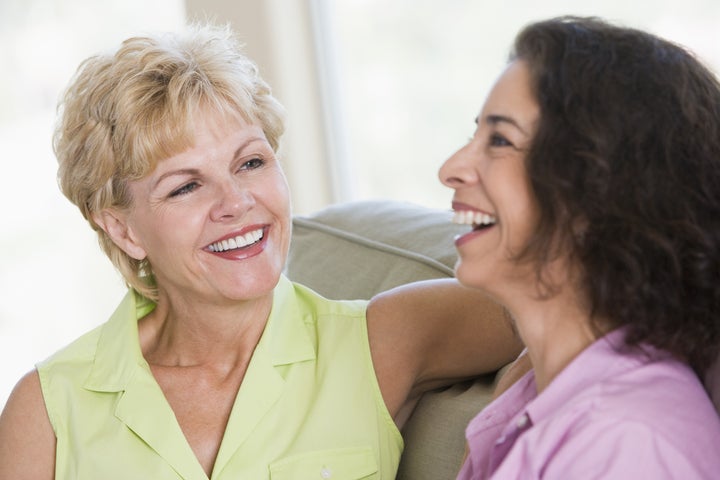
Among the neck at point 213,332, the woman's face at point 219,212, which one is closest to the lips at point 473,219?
the woman's face at point 219,212

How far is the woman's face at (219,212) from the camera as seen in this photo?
1869 mm

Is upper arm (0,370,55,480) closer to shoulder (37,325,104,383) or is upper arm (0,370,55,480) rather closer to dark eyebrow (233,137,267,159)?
shoulder (37,325,104,383)

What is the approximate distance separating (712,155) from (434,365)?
2.58 feet

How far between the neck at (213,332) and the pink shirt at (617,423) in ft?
2.53

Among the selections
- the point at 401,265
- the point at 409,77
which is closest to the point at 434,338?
the point at 401,265

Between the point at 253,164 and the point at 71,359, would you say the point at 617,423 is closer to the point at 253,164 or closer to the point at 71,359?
the point at 253,164

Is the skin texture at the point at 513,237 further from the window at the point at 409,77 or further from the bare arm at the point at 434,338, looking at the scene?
the window at the point at 409,77

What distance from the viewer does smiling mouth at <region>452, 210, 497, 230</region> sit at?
1361 mm

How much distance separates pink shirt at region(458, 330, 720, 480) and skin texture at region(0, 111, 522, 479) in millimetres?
528

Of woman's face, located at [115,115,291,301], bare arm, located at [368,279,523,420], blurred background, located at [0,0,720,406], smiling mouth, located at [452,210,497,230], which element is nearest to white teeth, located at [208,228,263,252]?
woman's face, located at [115,115,291,301]

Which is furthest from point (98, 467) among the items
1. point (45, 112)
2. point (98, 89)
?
point (45, 112)

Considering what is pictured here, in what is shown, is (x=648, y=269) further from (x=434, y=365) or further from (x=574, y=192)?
(x=434, y=365)

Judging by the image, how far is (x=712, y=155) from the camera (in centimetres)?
125

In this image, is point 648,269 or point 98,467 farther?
point 98,467
